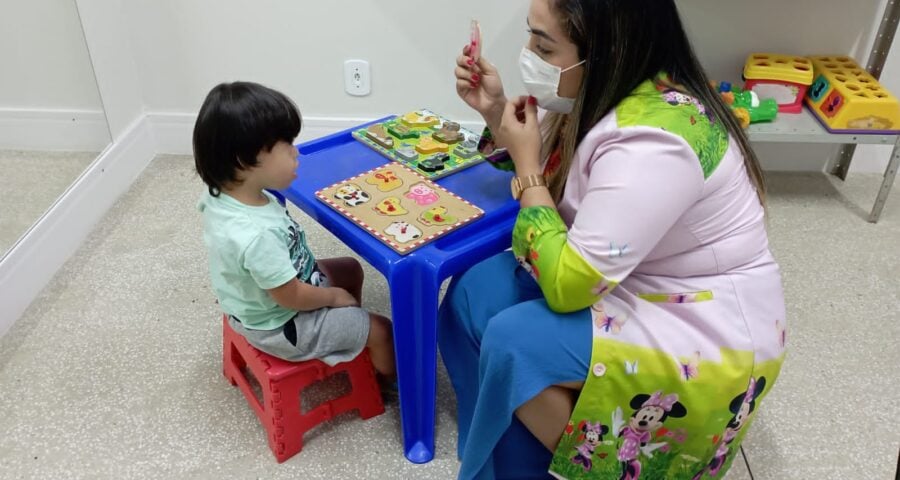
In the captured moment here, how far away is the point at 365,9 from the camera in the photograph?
1.99 meters

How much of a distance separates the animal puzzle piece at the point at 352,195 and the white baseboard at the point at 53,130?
1059 millimetres

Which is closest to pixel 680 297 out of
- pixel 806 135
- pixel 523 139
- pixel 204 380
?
pixel 523 139

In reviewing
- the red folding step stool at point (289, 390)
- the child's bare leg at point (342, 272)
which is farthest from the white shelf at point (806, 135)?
the red folding step stool at point (289, 390)

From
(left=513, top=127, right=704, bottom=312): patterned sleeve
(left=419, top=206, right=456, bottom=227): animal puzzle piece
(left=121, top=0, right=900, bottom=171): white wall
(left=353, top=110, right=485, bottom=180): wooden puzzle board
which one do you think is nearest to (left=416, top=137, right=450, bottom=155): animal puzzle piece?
(left=353, top=110, right=485, bottom=180): wooden puzzle board

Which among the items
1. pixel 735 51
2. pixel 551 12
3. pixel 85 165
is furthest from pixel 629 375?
pixel 85 165

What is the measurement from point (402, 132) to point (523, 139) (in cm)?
42

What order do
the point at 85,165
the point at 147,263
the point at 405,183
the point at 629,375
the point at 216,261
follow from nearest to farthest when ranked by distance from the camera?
the point at 629,375, the point at 216,261, the point at 405,183, the point at 147,263, the point at 85,165

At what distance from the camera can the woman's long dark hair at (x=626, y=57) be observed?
938 millimetres

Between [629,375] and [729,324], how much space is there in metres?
0.16

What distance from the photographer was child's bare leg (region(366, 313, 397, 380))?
126 cm

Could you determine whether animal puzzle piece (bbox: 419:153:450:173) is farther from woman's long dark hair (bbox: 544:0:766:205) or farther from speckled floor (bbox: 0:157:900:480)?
speckled floor (bbox: 0:157:900:480)

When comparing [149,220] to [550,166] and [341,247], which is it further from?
[550,166]

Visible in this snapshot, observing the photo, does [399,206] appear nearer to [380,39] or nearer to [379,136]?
[379,136]

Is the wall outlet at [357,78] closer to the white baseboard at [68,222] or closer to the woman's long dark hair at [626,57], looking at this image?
the white baseboard at [68,222]
